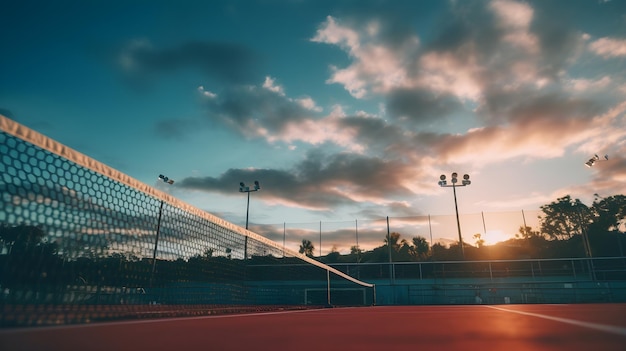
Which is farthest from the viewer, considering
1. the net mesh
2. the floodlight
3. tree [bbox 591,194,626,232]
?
tree [bbox 591,194,626,232]

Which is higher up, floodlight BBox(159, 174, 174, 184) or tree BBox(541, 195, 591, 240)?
floodlight BBox(159, 174, 174, 184)

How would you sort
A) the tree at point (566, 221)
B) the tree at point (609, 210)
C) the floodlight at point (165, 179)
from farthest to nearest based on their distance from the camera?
the tree at point (609, 210)
the tree at point (566, 221)
the floodlight at point (165, 179)

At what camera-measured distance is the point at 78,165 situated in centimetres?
318

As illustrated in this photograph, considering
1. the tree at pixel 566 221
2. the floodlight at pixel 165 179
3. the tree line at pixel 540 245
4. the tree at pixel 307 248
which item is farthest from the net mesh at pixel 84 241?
the tree at pixel 566 221

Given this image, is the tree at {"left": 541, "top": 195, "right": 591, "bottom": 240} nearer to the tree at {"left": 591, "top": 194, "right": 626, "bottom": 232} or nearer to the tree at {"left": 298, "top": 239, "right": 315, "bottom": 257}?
the tree at {"left": 591, "top": 194, "right": 626, "bottom": 232}

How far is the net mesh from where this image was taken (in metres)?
2.62

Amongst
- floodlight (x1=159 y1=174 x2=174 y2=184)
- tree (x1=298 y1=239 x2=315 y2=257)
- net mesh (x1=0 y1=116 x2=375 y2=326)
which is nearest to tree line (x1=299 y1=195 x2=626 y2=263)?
tree (x1=298 y1=239 x2=315 y2=257)

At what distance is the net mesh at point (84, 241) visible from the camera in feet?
8.59

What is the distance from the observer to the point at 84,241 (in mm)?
3150

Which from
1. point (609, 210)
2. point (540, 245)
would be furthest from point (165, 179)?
point (609, 210)

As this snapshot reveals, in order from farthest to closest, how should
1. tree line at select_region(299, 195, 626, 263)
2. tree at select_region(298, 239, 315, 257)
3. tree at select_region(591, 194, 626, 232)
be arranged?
tree at select_region(591, 194, 626, 232) < tree at select_region(298, 239, 315, 257) < tree line at select_region(299, 195, 626, 263)

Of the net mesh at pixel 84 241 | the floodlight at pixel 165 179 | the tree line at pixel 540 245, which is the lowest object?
the net mesh at pixel 84 241

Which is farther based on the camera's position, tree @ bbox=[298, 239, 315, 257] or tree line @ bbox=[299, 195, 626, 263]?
tree @ bbox=[298, 239, 315, 257]

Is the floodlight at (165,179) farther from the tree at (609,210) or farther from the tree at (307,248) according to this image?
the tree at (609,210)
